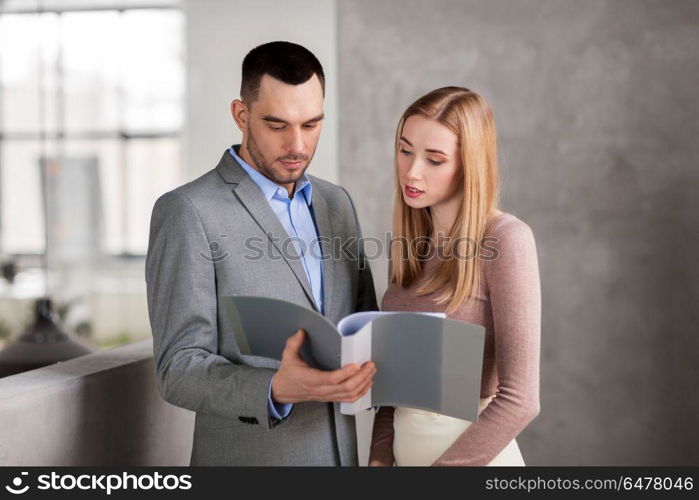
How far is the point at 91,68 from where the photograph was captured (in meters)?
9.29

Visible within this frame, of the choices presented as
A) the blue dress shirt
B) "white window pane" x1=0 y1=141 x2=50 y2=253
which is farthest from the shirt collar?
"white window pane" x1=0 y1=141 x2=50 y2=253

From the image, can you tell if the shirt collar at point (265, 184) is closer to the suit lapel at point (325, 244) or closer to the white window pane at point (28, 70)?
the suit lapel at point (325, 244)

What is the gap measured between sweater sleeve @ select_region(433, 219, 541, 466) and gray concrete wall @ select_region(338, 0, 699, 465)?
5.57ft

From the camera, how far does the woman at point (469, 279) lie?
1913 millimetres

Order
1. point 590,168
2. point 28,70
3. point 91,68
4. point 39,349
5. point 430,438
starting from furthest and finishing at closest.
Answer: point 28,70, point 91,68, point 39,349, point 590,168, point 430,438

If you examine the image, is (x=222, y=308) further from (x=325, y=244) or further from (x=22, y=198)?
(x=22, y=198)

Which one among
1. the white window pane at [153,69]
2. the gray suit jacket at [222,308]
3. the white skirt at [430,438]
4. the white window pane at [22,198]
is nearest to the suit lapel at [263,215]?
the gray suit jacket at [222,308]

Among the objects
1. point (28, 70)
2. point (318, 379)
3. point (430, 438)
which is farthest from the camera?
point (28, 70)

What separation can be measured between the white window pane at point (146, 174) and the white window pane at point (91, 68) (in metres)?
0.47

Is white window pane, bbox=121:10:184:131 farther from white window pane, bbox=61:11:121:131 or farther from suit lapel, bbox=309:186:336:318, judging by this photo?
suit lapel, bbox=309:186:336:318

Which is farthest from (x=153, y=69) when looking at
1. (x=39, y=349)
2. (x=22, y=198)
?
(x=39, y=349)

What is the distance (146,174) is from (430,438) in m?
7.64

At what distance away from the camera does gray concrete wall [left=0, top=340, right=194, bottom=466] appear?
198 cm
